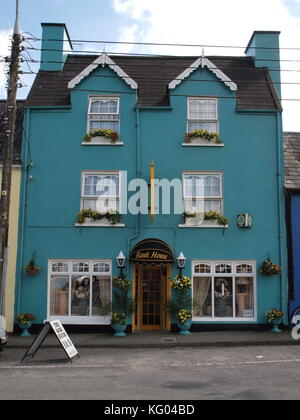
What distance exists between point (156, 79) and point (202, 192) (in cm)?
504

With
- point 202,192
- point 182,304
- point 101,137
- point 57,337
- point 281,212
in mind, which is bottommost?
point 57,337

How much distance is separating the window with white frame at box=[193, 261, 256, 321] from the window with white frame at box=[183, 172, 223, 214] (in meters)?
1.96

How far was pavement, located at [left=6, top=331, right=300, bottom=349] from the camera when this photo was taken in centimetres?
1404

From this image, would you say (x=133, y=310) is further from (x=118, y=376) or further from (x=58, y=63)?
(x=58, y=63)

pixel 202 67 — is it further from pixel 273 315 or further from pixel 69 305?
pixel 69 305

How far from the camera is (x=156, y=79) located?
18359 millimetres

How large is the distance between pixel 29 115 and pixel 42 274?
581 centimetres

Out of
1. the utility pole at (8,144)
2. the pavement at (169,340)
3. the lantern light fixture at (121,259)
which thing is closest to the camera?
the utility pole at (8,144)

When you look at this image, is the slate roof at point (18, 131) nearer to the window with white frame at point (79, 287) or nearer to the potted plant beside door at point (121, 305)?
the window with white frame at point (79, 287)

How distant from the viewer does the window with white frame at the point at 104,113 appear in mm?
17188

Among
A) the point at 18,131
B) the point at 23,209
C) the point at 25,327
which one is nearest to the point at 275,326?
the point at 25,327

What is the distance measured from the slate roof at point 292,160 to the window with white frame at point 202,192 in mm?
2475

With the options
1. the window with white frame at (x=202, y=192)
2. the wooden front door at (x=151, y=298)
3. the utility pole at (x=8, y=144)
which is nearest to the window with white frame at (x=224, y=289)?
the wooden front door at (x=151, y=298)

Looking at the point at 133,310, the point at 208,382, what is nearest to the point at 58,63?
the point at 133,310
